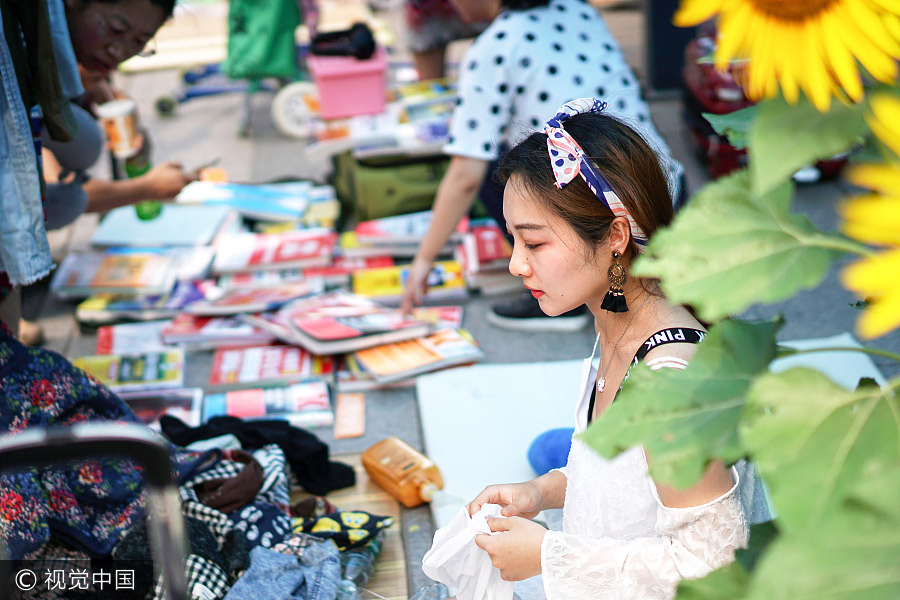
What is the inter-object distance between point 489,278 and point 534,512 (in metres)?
1.62

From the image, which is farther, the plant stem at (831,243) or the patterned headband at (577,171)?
the patterned headband at (577,171)

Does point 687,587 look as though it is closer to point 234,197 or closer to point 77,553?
point 77,553

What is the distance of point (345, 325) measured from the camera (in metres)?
2.81

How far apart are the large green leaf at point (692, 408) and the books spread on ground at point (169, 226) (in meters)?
2.95

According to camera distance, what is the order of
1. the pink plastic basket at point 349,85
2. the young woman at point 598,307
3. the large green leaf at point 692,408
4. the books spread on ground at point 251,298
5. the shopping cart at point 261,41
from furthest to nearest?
the shopping cart at point 261,41 < the pink plastic basket at point 349,85 < the books spread on ground at point 251,298 < the young woman at point 598,307 < the large green leaf at point 692,408

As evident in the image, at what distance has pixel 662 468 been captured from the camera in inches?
22.1

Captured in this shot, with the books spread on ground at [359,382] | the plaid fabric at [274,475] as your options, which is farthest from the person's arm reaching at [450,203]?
the plaid fabric at [274,475]

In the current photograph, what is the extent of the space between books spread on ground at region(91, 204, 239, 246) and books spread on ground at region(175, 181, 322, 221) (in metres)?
0.05

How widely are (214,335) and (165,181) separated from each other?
1.72 feet

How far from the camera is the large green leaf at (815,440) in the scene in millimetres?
480

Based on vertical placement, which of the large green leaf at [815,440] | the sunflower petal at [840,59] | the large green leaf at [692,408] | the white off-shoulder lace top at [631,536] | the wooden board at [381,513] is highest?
the sunflower petal at [840,59]

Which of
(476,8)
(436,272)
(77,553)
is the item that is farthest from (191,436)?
(476,8)

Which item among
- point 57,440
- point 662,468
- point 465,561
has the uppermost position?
point 662,468

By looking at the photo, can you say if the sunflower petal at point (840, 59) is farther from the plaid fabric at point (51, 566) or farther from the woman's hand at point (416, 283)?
the woman's hand at point (416, 283)
